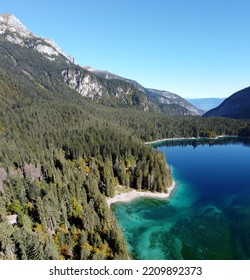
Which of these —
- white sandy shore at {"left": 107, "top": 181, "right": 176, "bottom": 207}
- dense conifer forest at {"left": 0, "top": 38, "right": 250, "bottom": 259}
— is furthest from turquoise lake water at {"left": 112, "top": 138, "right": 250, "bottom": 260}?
dense conifer forest at {"left": 0, "top": 38, "right": 250, "bottom": 259}

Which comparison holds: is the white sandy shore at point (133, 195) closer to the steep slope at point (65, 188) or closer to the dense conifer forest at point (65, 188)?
the steep slope at point (65, 188)

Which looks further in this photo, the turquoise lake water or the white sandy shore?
the white sandy shore

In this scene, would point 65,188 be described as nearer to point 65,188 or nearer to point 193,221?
point 65,188

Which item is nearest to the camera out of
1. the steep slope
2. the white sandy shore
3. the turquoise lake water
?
the steep slope

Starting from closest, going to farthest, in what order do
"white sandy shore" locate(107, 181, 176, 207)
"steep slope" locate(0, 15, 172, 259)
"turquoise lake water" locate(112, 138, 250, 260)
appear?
"steep slope" locate(0, 15, 172, 259) → "turquoise lake water" locate(112, 138, 250, 260) → "white sandy shore" locate(107, 181, 176, 207)

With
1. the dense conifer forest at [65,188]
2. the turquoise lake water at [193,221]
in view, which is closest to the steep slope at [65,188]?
the dense conifer forest at [65,188]

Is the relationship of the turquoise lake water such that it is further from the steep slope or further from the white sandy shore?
the steep slope

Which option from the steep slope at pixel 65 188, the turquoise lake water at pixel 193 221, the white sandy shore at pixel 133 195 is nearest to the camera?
the steep slope at pixel 65 188
